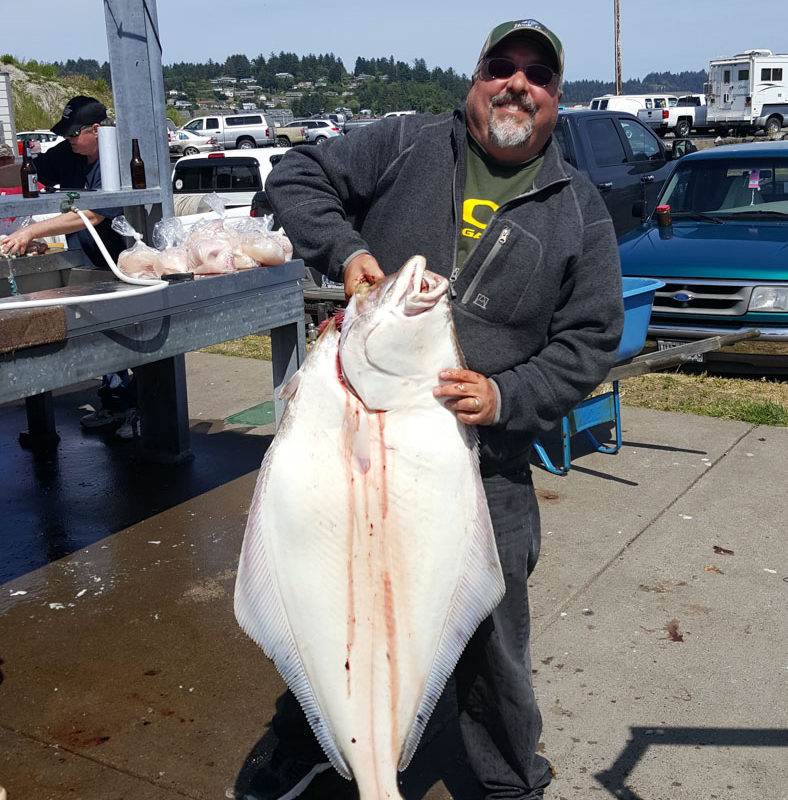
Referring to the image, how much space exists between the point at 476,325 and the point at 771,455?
391 centimetres

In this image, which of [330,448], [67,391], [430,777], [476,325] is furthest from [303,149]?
[67,391]

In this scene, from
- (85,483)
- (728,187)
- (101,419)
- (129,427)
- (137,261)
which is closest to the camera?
(137,261)

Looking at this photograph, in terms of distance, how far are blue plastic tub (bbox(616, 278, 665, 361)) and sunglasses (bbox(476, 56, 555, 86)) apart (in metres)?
2.92

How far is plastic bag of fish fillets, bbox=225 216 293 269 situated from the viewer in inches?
179

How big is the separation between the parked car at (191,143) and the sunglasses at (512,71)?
38254 millimetres

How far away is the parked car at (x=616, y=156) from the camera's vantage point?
1115 centimetres

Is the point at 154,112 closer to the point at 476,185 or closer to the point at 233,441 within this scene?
the point at 233,441

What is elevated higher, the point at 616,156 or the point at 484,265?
the point at 616,156

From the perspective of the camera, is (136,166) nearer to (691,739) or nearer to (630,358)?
(630,358)

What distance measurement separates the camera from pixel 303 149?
2.46 meters

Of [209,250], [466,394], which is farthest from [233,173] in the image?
[466,394]

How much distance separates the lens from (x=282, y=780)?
2.60 meters

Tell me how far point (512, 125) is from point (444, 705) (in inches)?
78.1

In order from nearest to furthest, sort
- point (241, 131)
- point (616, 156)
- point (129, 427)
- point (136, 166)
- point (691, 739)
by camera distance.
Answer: point (691, 739) < point (136, 166) < point (129, 427) < point (616, 156) < point (241, 131)
